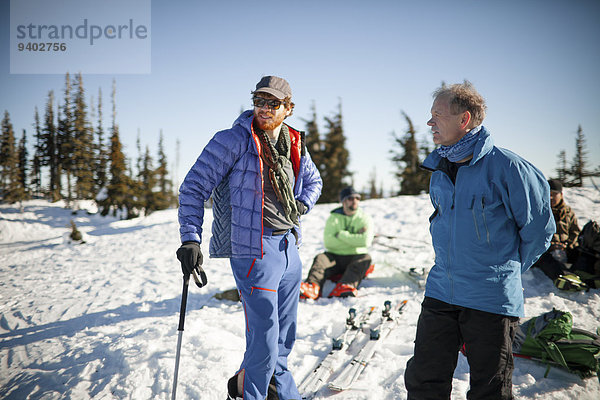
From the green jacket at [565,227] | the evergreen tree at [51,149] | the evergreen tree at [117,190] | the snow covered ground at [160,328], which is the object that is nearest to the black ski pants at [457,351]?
the snow covered ground at [160,328]

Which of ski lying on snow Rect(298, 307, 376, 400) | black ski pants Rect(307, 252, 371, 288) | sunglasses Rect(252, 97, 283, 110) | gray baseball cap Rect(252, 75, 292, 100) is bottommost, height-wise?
ski lying on snow Rect(298, 307, 376, 400)

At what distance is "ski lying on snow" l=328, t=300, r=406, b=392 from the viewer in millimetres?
2842

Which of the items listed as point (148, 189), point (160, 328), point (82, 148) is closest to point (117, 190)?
point (148, 189)

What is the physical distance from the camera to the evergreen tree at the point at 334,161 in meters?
24.7

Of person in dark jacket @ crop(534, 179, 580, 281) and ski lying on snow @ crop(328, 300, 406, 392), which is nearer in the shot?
ski lying on snow @ crop(328, 300, 406, 392)

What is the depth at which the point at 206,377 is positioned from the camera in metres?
2.89

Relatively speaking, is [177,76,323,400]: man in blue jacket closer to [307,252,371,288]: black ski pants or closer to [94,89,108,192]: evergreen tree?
[307,252,371,288]: black ski pants

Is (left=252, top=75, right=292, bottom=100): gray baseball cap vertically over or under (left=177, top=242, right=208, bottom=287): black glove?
over

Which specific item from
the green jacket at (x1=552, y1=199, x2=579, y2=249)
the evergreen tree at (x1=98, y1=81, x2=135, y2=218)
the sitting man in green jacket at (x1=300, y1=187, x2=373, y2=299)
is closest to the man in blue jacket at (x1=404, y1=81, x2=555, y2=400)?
the sitting man in green jacket at (x1=300, y1=187, x2=373, y2=299)

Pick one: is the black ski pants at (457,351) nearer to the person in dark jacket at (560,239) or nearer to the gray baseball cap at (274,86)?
the gray baseball cap at (274,86)

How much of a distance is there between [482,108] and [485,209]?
626 mm

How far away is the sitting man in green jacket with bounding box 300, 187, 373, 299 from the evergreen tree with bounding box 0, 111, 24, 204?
1160 inches

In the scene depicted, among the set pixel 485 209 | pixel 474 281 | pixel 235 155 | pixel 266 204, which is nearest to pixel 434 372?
pixel 474 281

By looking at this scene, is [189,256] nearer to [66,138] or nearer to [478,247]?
[478,247]
